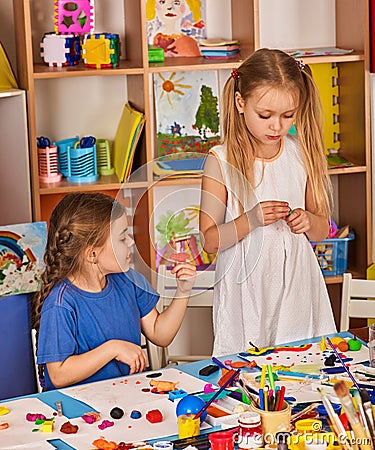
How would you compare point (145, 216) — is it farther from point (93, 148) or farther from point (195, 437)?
point (93, 148)

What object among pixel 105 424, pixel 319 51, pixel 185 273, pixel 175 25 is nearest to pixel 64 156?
pixel 175 25

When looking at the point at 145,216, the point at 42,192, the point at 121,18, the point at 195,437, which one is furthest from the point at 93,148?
the point at 195,437

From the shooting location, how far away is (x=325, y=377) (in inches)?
70.4

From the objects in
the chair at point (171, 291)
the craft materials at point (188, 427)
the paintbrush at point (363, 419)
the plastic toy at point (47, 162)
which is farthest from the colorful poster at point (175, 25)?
the paintbrush at point (363, 419)

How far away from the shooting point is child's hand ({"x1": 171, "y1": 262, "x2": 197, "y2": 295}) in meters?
1.91

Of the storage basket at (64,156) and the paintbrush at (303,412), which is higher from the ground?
the storage basket at (64,156)

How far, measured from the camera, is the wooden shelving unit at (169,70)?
109 inches

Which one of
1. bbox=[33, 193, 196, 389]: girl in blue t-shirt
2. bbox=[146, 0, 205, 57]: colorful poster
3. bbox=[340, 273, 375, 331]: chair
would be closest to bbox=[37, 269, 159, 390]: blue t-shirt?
bbox=[33, 193, 196, 389]: girl in blue t-shirt

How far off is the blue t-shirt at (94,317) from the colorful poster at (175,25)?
125 centimetres

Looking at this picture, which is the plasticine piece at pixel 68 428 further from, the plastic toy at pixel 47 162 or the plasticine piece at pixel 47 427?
the plastic toy at pixel 47 162

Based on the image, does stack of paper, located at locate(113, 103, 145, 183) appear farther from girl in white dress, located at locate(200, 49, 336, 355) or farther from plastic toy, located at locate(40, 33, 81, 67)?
girl in white dress, located at locate(200, 49, 336, 355)

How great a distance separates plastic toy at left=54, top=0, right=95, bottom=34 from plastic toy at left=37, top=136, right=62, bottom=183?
1.22 ft

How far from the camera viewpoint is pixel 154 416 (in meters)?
1.59

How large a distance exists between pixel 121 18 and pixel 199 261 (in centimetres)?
133
